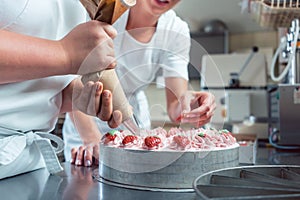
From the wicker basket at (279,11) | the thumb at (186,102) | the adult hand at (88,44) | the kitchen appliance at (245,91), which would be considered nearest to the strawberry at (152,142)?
the adult hand at (88,44)

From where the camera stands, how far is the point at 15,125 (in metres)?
0.62

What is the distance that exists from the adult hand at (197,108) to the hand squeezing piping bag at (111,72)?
249 millimetres

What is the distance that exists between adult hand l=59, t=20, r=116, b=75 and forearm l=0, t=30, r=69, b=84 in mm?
12

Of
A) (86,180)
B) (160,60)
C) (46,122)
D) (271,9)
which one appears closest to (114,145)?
(86,180)

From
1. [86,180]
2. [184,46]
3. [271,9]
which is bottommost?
[86,180]

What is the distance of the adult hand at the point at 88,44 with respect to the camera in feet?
1.63

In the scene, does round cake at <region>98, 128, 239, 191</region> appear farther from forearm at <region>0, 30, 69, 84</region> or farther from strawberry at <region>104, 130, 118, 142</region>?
forearm at <region>0, 30, 69, 84</region>

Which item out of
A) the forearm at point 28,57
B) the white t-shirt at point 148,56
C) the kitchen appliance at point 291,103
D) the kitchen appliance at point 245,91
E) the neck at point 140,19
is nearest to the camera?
the forearm at point 28,57

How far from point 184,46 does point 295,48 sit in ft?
1.56

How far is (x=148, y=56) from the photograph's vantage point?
1.07m

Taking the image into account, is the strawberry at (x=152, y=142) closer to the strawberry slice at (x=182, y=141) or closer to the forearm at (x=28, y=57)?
the strawberry slice at (x=182, y=141)

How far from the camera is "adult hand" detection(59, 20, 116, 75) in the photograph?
0.50m

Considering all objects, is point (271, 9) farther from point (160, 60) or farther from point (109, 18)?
point (109, 18)

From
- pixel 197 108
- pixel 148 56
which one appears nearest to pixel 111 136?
pixel 197 108
